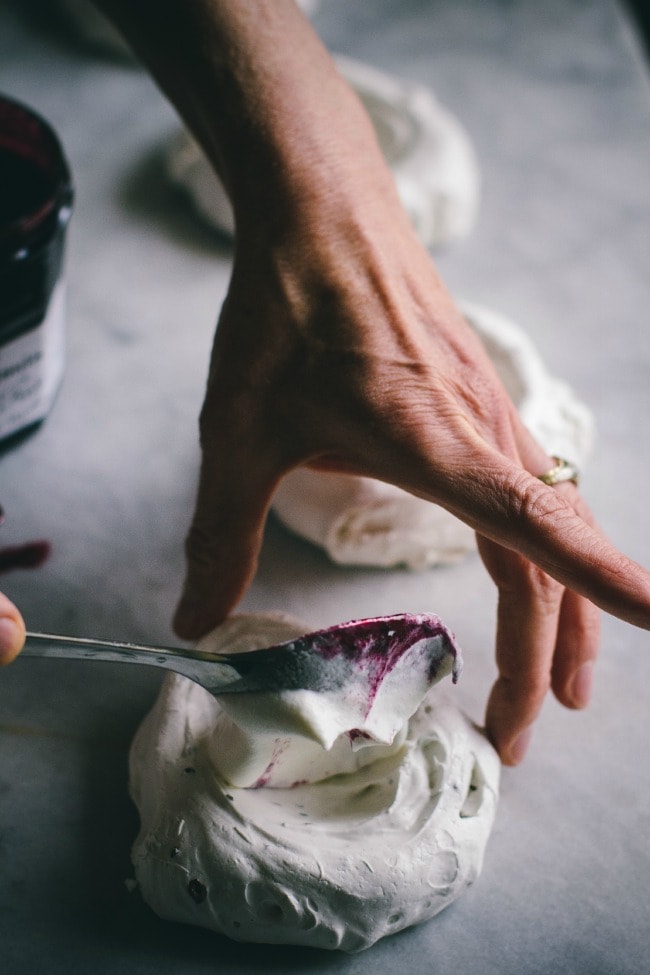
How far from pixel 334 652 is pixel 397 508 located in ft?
1.07

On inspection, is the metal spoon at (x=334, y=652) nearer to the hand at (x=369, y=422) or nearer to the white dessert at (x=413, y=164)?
the hand at (x=369, y=422)

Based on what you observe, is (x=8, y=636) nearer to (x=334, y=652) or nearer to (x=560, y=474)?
(x=334, y=652)

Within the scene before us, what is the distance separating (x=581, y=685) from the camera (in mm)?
907

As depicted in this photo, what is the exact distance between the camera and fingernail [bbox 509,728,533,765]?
0.88m

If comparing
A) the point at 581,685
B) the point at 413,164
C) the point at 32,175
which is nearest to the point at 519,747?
the point at 581,685

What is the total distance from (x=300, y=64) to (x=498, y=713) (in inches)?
26.1

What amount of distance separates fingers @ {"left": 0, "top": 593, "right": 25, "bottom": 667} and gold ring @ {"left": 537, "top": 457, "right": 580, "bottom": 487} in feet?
1.63

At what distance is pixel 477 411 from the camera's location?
0.85m

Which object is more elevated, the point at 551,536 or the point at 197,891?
the point at 551,536

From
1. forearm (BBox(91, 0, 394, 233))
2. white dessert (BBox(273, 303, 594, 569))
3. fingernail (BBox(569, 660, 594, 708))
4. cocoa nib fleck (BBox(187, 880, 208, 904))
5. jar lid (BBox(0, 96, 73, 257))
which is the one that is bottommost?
cocoa nib fleck (BBox(187, 880, 208, 904))

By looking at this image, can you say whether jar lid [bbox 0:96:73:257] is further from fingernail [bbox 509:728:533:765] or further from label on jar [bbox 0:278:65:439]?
fingernail [bbox 509:728:533:765]

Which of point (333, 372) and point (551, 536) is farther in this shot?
point (333, 372)

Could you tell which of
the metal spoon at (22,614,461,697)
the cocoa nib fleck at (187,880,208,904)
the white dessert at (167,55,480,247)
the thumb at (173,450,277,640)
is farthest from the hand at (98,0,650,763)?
the white dessert at (167,55,480,247)

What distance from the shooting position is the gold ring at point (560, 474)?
0.90 m
